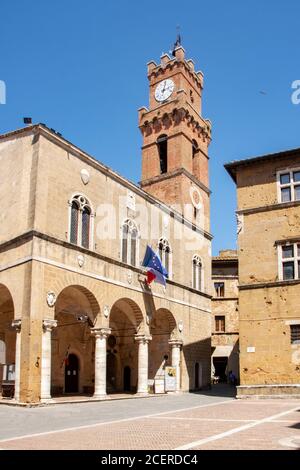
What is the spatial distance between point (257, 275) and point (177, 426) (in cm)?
1361

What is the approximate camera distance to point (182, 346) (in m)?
32.4

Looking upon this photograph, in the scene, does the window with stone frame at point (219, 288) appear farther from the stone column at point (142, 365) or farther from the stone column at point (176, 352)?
the stone column at point (142, 365)

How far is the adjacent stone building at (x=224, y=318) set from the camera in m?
44.8

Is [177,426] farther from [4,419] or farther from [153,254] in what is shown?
[153,254]

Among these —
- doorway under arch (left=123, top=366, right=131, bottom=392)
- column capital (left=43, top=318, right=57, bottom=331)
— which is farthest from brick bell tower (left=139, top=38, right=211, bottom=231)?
column capital (left=43, top=318, right=57, bottom=331)

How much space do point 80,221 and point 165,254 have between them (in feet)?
28.8

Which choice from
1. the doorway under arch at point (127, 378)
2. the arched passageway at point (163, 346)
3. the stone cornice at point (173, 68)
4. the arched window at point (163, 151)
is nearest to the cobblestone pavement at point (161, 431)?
the arched passageway at point (163, 346)

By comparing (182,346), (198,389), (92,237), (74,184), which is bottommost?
(198,389)

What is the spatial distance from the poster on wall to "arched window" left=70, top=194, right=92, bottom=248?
31.9ft

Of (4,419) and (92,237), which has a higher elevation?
(92,237)

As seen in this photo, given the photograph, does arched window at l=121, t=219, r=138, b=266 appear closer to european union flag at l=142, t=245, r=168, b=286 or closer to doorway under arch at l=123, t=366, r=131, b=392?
european union flag at l=142, t=245, r=168, b=286

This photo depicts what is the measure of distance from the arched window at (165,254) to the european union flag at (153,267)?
2773 mm

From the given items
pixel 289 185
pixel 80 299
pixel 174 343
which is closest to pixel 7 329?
pixel 80 299
